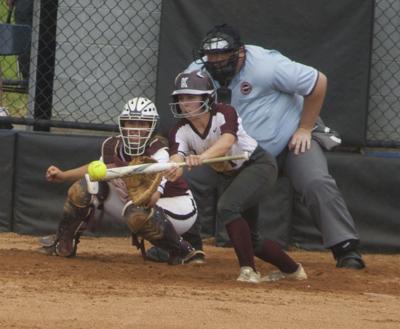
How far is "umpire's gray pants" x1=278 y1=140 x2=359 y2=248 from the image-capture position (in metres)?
7.20

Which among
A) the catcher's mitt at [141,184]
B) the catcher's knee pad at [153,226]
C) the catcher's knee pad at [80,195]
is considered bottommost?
the catcher's knee pad at [153,226]

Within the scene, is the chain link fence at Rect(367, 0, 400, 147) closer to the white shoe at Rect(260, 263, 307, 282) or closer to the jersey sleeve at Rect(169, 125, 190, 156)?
the white shoe at Rect(260, 263, 307, 282)

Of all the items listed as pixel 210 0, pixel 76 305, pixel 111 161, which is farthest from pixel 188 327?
pixel 210 0

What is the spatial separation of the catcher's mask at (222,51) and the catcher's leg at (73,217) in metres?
1.05

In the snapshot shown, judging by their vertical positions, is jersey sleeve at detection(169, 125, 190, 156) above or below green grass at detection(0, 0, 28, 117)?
above

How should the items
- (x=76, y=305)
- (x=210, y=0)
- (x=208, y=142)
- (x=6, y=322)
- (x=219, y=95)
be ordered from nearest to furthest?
(x=6, y=322)
(x=76, y=305)
(x=208, y=142)
(x=219, y=95)
(x=210, y=0)

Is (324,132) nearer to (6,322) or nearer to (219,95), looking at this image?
(219,95)

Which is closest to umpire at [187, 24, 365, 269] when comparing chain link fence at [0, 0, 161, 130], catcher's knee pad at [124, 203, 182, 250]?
catcher's knee pad at [124, 203, 182, 250]

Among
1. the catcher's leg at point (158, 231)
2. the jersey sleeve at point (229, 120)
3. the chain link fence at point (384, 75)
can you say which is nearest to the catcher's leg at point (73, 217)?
the catcher's leg at point (158, 231)

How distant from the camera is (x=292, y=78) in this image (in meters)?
7.06

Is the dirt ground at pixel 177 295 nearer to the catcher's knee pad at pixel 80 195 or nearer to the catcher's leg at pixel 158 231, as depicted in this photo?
the catcher's leg at pixel 158 231

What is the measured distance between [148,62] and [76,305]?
3.96 meters

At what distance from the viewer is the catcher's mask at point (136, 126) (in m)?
6.93

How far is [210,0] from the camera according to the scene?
28.1 ft
